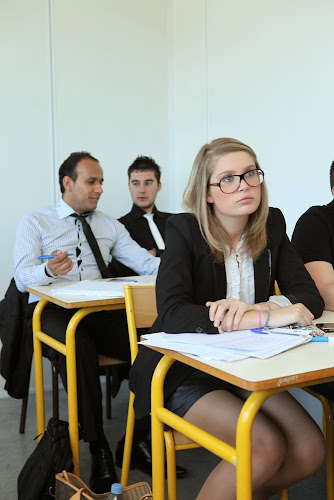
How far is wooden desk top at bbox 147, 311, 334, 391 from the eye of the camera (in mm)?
1049

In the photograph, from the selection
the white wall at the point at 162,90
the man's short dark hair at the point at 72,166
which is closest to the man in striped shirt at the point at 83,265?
the man's short dark hair at the point at 72,166

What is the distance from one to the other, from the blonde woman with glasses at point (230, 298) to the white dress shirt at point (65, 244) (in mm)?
1179

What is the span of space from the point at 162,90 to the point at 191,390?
9.94 feet

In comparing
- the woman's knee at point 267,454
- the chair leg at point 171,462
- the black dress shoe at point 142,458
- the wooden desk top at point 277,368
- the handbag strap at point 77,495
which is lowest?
the black dress shoe at point 142,458

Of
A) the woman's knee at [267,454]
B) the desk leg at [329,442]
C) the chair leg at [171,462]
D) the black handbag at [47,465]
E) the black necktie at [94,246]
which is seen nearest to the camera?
the woman's knee at [267,454]

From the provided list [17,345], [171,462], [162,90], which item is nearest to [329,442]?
[171,462]

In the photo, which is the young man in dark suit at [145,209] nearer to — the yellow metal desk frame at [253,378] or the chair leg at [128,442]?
the chair leg at [128,442]

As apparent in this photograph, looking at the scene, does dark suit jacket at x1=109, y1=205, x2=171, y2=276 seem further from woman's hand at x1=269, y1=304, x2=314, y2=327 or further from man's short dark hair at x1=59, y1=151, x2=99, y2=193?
woman's hand at x1=269, y1=304, x2=314, y2=327

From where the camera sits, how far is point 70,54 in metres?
3.72

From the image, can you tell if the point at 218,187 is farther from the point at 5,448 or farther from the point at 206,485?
the point at 5,448

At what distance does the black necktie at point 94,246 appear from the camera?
3092mm

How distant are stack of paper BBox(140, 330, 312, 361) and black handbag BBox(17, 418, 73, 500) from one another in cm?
81

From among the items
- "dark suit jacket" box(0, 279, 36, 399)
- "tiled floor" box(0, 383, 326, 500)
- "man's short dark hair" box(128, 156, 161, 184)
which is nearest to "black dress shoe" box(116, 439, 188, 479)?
"tiled floor" box(0, 383, 326, 500)

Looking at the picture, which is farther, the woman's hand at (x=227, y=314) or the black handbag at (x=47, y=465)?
the black handbag at (x=47, y=465)
